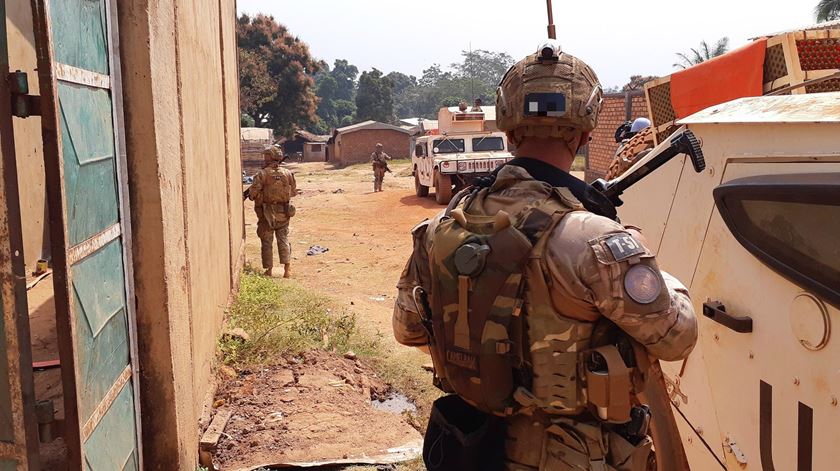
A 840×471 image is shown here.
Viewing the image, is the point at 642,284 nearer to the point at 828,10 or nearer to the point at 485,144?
the point at 485,144

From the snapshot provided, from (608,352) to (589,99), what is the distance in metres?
0.63

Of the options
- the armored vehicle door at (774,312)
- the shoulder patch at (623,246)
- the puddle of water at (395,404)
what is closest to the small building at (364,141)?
the puddle of water at (395,404)

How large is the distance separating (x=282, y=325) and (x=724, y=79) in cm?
384

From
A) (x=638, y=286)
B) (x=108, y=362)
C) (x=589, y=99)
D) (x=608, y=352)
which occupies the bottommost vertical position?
(x=108, y=362)

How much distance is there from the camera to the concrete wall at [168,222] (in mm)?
2783

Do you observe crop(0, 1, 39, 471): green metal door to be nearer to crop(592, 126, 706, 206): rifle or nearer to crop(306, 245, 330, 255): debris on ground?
crop(592, 126, 706, 206): rifle

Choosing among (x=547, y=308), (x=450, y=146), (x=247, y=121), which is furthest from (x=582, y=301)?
(x=247, y=121)

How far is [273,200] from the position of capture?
28.6 feet

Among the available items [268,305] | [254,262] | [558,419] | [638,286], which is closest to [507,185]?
[638,286]

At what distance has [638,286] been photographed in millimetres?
1604

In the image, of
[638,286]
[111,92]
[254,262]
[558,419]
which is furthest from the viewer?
[254,262]

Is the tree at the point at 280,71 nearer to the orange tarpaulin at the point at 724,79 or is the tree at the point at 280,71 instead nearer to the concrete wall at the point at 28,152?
the concrete wall at the point at 28,152

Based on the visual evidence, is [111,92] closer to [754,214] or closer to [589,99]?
[589,99]

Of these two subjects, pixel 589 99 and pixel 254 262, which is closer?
pixel 589 99
